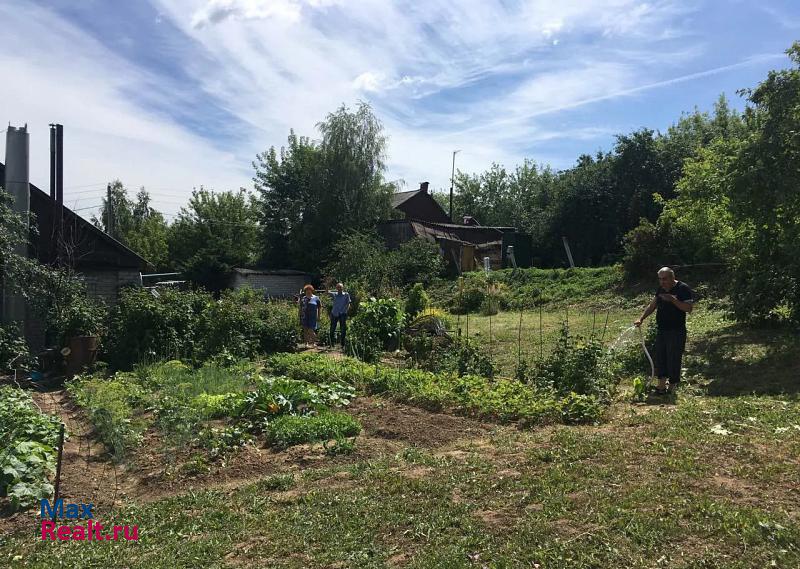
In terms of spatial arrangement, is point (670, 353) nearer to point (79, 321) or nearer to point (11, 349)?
point (79, 321)

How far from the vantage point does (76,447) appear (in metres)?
6.51

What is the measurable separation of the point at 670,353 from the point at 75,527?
6901 millimetres

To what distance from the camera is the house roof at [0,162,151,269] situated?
47.0 ft

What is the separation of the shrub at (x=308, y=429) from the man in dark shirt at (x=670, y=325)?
4.06 m

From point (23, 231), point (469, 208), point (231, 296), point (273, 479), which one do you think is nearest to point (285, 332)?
point (231, 296)

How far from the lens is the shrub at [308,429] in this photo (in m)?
6.29

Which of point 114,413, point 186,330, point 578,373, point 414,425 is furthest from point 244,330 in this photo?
point 578,373

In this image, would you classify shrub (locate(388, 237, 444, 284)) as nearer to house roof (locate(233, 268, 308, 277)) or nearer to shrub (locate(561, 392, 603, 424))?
house roof (locate(233, 268, 308, 277))

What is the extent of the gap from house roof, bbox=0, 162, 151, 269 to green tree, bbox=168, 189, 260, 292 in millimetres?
21232

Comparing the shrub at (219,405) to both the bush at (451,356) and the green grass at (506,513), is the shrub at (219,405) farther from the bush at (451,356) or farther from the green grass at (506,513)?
the bush at (451,356)

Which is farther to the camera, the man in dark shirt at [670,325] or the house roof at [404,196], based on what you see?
the house roof at [404,196]

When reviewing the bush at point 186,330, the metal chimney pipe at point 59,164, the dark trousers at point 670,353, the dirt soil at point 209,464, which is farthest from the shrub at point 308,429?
the metal chimney pipe at point 59,164

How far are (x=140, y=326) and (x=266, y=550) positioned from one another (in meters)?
9.42

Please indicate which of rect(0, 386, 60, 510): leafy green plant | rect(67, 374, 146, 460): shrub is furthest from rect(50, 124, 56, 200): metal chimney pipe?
rect(0, 386, 60, 510): leafy green plant
